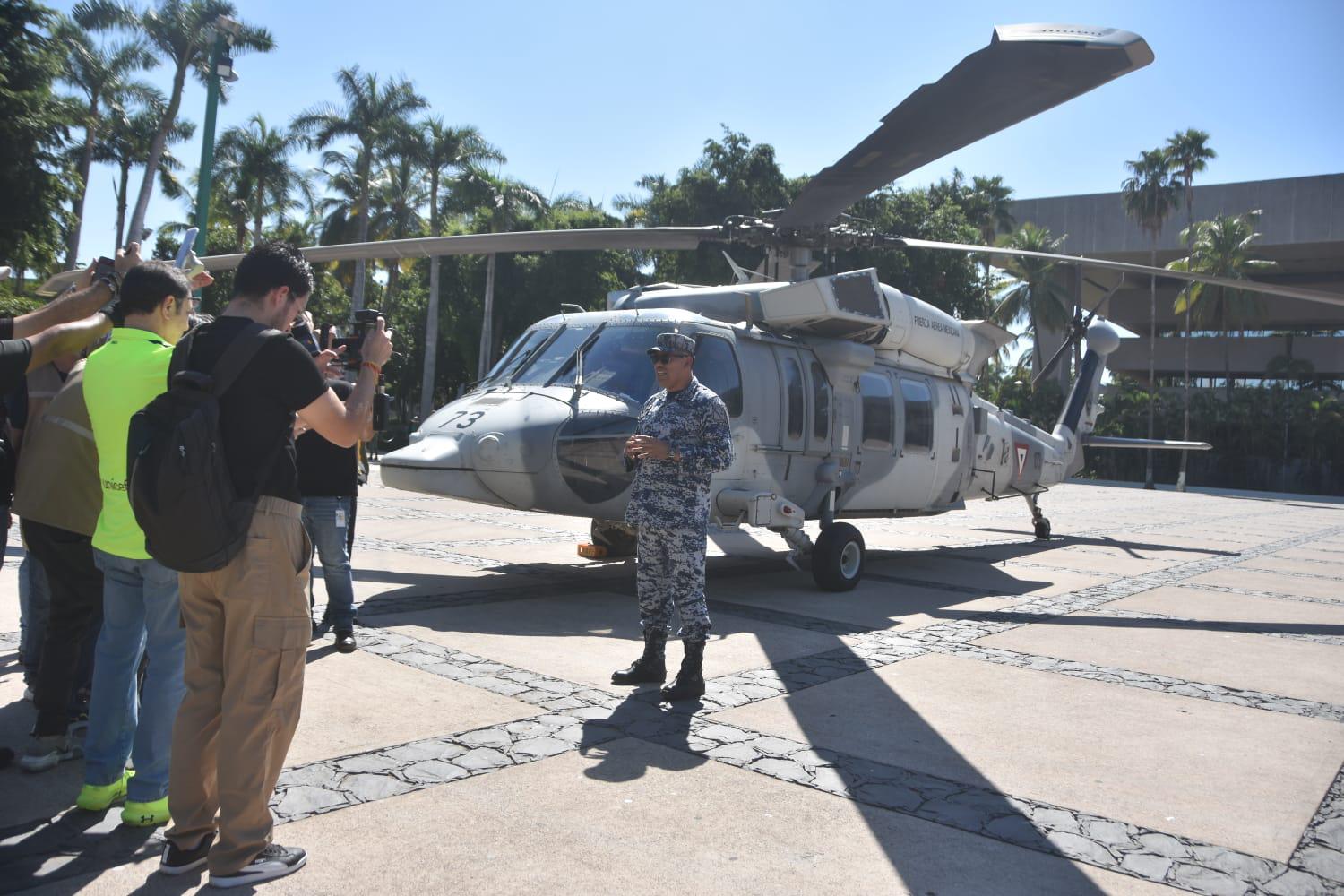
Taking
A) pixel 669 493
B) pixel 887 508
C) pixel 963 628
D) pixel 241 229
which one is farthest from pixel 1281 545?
pixel 241 229

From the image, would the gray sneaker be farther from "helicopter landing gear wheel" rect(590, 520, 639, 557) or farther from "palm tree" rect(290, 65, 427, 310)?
"palm tree" rect(290, 65, 427, 310)

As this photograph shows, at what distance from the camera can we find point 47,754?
142 inches

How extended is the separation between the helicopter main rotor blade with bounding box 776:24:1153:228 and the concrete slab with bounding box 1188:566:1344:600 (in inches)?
232

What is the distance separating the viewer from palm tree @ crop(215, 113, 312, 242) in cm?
3950

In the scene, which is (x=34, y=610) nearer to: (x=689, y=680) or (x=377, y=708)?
(x=377, y=708)

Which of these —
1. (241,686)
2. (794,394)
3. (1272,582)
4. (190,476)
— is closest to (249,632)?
(241,686)

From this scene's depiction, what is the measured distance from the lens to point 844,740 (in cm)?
432

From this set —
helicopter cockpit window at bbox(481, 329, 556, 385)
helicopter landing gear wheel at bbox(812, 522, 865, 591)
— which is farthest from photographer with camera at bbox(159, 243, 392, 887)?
helicopter landing gear wheel at bbox(812, 522, 865, 591)

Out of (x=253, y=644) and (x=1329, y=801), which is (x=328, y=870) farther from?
(x=1329, y=801)

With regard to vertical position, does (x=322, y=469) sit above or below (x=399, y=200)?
below

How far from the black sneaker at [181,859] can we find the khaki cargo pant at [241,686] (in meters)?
0.02

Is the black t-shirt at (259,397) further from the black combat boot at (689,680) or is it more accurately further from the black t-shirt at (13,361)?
the black combat boot at (689,680)

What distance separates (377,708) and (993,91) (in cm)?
469

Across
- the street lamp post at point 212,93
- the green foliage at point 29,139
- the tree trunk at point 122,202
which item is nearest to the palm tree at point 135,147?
the tree trunk at point 122,202
